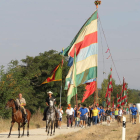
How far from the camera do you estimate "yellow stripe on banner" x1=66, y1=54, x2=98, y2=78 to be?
20247mm

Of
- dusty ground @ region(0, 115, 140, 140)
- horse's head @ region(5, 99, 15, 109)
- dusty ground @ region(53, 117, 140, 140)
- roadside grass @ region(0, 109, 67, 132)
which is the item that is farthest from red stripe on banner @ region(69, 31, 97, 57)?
roadside grass @ region(0, 109, 67, 132)

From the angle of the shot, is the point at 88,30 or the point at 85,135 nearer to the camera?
the point at 85,135

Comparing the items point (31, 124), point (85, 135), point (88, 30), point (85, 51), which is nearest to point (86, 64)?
point (85, 51)

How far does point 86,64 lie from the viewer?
68.5 feet

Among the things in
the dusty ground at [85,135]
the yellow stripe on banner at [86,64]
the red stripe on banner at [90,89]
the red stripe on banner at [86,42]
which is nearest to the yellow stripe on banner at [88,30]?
the red stripe on banner at [86,42]

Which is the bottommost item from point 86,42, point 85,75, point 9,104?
point 9,104

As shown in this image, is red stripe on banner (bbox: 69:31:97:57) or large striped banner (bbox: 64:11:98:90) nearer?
large striped banner (bbox: 64:11:98:90)

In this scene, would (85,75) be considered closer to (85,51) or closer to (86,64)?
(86,64)

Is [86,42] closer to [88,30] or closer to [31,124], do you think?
[88,30]

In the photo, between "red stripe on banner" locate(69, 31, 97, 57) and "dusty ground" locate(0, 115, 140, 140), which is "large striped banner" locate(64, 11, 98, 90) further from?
"dusty ground" locate(0, 115, 140, 140)

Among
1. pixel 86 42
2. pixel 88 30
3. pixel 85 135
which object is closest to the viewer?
pixel 85 135

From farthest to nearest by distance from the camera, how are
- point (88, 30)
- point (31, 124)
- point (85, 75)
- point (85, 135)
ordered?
point (31, 124), point (88, 30), point (85, 75), point (85, 135)

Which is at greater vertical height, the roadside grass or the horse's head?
the horse's head

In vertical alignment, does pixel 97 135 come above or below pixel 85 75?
below
